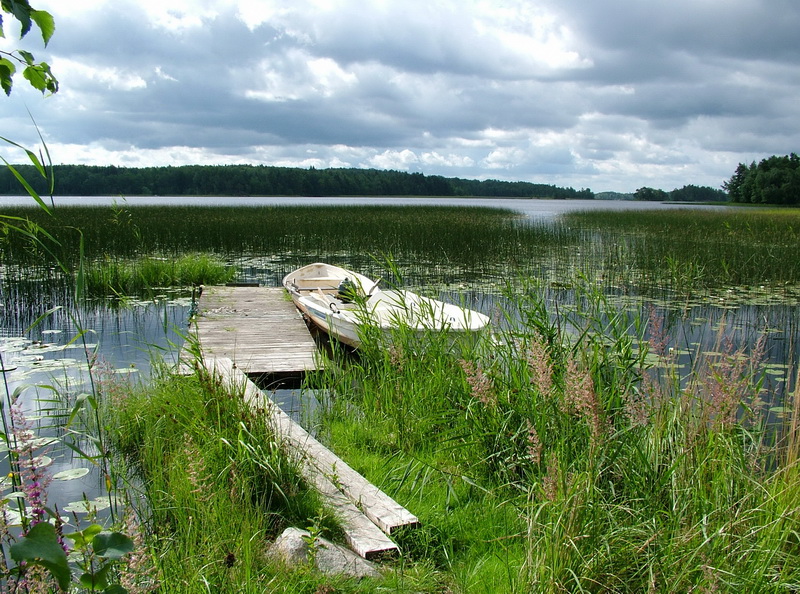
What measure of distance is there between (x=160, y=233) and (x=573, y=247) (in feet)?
38.0

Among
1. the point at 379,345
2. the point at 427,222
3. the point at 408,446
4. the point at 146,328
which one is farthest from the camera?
the point at 427,222

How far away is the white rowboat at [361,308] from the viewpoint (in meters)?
5.88

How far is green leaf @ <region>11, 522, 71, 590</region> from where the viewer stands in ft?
3.02

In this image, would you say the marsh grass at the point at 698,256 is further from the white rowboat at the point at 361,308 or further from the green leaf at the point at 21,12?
the green leaf at the point at 21,12

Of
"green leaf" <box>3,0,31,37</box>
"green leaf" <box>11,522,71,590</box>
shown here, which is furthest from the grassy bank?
"green leaf" <box>3,0,31,37</box>

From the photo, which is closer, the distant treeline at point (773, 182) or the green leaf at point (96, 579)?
the green leaf at point (96, 579)

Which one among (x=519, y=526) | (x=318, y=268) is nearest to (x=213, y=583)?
(x=519, y=526)

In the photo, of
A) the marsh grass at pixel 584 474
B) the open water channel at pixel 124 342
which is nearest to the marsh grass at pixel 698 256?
the open water channel at pixel 124 342

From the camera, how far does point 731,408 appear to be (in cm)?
294

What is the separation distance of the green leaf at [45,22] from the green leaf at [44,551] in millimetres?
869

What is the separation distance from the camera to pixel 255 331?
8.27 metres

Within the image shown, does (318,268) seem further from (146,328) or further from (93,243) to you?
(93,243)

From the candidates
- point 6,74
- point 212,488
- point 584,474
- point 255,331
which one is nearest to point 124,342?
point 255,331

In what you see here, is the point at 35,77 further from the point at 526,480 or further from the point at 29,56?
the point at 526,480
